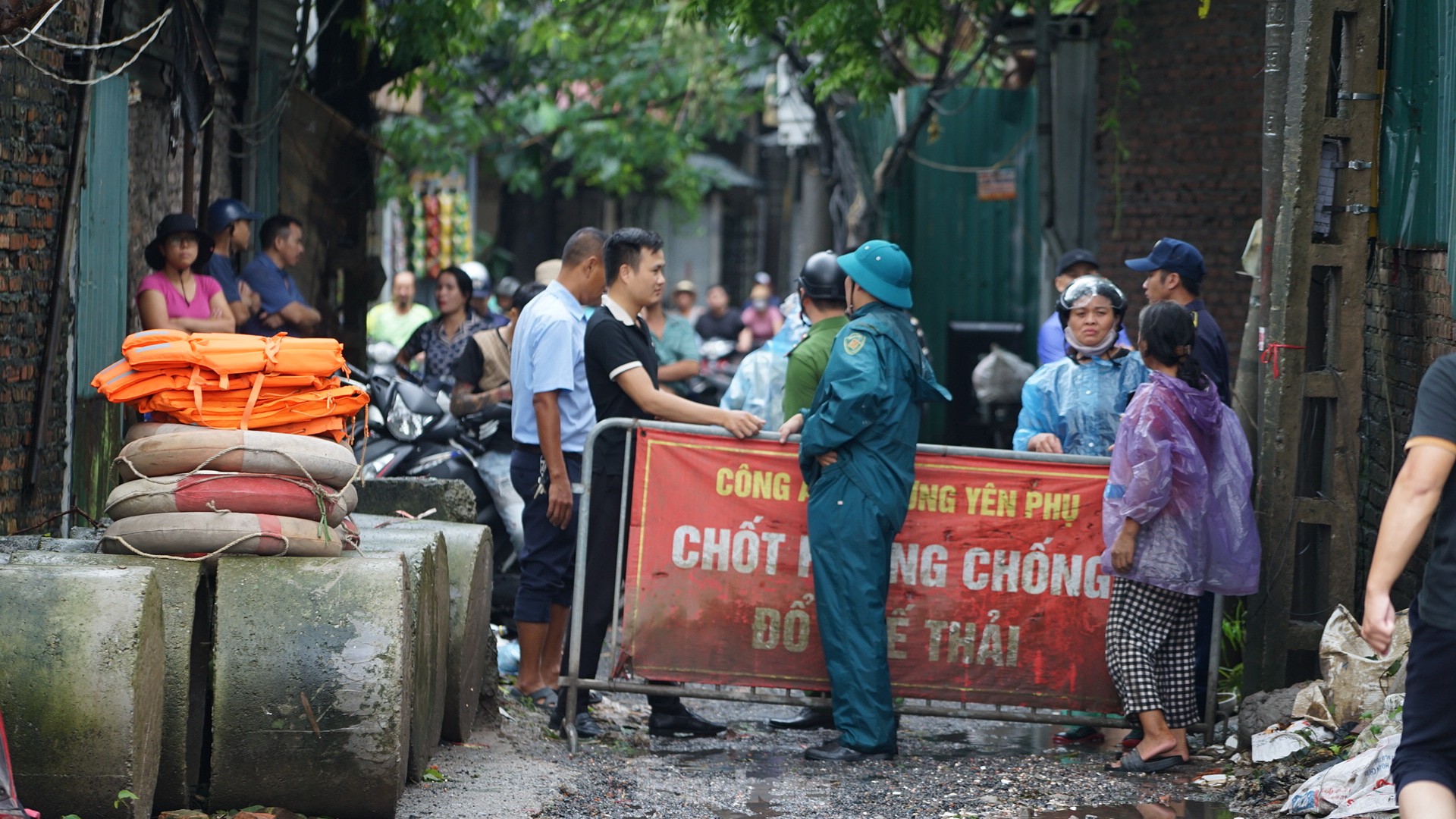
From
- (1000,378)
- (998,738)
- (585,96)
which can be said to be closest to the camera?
(998,738)

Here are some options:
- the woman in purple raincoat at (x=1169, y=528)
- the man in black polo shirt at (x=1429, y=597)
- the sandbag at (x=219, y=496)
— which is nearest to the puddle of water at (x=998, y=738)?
the woman in purple raincoat at (x=1169, y=528)

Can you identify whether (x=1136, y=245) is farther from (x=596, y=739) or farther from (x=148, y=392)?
(x=148, y=392)

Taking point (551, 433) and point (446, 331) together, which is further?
point (446, 331)

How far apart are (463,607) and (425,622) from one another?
0.69 meters

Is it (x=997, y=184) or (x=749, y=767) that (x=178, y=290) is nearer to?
(x=749, y=767)

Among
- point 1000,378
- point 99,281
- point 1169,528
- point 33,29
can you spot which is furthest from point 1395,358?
point 1000,378

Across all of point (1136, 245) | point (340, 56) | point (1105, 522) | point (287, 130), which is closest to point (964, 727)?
point (1105, 522)

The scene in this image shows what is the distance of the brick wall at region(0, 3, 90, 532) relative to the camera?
251 inches

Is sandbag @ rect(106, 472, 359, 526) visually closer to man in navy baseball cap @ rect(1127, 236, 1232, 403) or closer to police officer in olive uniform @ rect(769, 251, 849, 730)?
police officer in olive uniform @ rect(769, 251, 849, 730)

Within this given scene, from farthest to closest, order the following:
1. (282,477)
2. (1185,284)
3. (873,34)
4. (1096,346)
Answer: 1. (873,34)
2. (1185,284)
3. (1096,346)
4. (282,477)

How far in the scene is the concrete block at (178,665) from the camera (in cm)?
450

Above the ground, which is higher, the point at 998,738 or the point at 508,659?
the point at 508,659

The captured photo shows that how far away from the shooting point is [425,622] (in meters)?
5.25

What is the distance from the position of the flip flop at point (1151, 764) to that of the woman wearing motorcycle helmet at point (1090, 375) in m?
1.29
